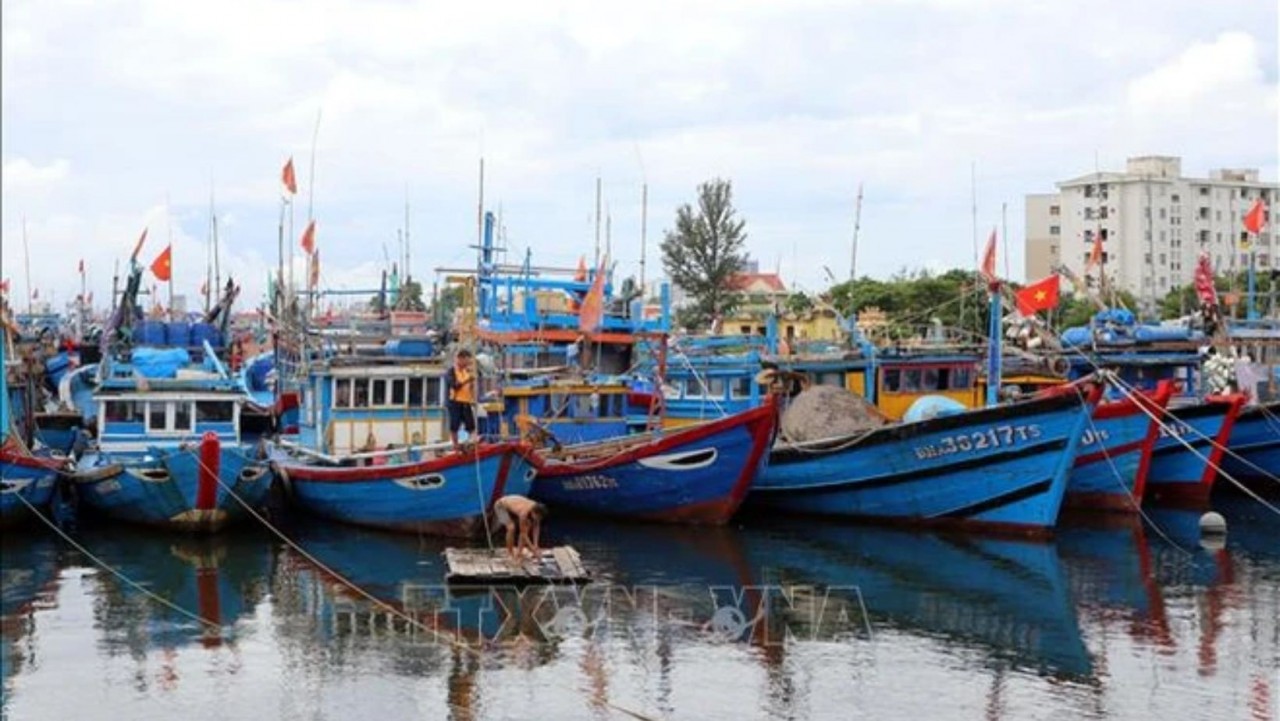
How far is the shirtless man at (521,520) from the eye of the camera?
1841 cm

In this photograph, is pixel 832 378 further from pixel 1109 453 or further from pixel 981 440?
pixel 981 440

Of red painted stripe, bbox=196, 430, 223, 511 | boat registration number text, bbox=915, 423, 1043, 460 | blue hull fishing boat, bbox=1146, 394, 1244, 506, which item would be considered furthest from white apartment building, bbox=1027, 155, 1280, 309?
red painted stripe, bbox=196, 430, 223, 511

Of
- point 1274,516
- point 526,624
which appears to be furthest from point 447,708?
point 1274,516

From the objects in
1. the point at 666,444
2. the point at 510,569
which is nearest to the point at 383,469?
the point at 666,444

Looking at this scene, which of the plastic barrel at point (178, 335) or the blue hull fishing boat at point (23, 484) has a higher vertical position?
the plastic barrel at point (178, 335)

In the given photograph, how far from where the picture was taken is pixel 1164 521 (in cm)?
2553

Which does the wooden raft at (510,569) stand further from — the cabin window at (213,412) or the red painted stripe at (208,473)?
the cabin window at (213,412)

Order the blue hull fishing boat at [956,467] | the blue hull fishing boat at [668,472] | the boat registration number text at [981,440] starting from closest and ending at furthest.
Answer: the blue hull fishing boat at [956,467]
the boat registration number text at [981,440]
the blue hull fishing boat at [668,472]

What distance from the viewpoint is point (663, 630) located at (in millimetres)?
16234

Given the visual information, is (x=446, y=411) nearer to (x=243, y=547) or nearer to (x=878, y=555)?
(x=243, y=547)

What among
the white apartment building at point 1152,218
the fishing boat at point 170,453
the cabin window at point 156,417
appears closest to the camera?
the fishing boat at point 170,453

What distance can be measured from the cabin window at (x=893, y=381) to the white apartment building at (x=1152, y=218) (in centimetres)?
6044

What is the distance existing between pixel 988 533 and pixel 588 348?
24.6 ft

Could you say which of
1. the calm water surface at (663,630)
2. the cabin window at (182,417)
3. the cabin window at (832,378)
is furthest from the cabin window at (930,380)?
the cabin window at (182,417)
